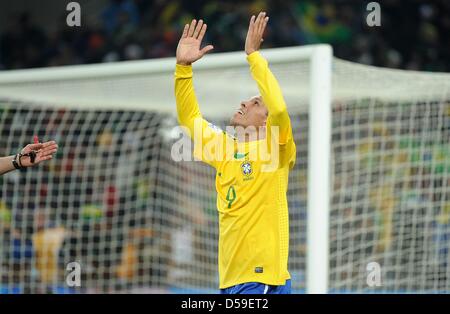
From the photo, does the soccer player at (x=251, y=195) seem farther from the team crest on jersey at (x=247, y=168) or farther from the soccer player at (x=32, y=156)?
the soccer player at (x=32, y=156)

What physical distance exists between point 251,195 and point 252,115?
0.46 meters

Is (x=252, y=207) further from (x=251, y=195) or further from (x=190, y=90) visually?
(x=190, y=90)

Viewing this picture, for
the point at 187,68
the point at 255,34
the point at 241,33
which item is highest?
the point at 241,33

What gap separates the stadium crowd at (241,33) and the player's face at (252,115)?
7829mm

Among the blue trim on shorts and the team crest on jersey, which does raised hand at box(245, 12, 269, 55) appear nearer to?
the team crest on jersey

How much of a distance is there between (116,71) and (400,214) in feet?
9.29

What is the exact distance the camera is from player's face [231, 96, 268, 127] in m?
5.18

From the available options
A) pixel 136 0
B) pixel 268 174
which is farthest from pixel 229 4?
pixel 268 174

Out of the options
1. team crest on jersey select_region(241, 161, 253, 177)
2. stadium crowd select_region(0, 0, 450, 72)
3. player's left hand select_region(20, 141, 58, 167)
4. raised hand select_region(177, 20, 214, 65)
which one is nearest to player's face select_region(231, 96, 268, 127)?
team crest on jersey select_region(241, 161, 253, 177)

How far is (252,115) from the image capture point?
5.18 metres

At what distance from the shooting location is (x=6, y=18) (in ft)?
46.1

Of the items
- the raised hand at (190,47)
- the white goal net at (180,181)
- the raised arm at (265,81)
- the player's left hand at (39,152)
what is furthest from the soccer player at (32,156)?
the white goal net at (180,181)

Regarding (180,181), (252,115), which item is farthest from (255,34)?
(180,181)

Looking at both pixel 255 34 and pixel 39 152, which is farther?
pixel 39 152
